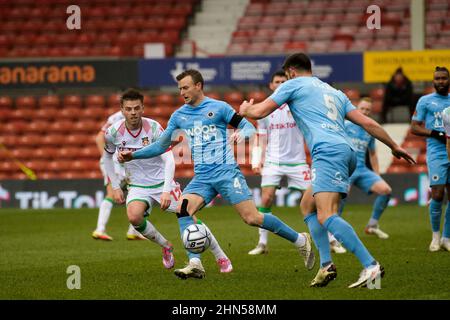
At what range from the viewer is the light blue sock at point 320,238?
342 inches

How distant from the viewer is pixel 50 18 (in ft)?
97.7

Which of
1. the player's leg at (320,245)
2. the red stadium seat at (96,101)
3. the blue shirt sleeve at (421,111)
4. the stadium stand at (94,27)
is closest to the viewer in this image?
the player's leg at (320,245)

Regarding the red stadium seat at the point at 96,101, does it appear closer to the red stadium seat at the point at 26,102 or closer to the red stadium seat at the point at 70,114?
the red stadium seat at the point at 70,114

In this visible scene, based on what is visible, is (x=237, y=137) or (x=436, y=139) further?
(x=436, y=139)

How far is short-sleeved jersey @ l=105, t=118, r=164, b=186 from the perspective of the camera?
420 inches

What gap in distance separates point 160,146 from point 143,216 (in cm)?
109

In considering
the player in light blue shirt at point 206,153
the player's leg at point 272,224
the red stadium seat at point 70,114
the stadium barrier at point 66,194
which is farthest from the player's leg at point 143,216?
the red stadium seat at point 70,114

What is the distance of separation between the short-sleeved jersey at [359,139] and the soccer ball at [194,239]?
19.6ft

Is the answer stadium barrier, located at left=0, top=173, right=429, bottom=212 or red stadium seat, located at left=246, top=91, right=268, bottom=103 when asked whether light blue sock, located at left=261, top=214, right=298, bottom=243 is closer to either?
stadium barrier, located at left=0, top=173, right=429, bottom=212

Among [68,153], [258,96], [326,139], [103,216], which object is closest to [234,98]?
[258,96]

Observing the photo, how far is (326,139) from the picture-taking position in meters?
8.39

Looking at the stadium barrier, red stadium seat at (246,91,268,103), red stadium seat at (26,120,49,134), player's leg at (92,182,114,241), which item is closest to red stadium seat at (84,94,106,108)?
red stadium seat at (26,120,49,134)

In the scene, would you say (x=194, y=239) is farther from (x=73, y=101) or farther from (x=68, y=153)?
(x=73, y=101)
